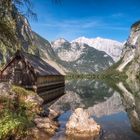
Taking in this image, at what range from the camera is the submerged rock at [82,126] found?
2547cm

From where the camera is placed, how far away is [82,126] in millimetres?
26578

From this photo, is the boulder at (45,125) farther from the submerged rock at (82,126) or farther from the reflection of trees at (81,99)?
the reflection of trees at (81,99)

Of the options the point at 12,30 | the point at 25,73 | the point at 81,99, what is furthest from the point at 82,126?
the point at 25,73

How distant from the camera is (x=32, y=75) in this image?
64312 mm

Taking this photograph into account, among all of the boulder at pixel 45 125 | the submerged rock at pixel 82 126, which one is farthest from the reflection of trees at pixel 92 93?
the boulder at pixel 45 125

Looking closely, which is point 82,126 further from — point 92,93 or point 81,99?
point 92,93

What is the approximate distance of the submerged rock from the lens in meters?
25.5

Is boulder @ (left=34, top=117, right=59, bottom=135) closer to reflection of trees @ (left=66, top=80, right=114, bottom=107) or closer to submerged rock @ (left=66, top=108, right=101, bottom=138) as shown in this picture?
submerged rock @ (left=66, top=108, right=101, bottom=138)

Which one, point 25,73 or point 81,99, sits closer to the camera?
point 81,99

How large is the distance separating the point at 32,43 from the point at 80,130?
9.50 m

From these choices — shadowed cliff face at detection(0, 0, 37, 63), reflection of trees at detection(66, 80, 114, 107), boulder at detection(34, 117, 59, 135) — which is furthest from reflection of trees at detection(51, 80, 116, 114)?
shadowed cliff face at detection(0, 0, 37, 63)

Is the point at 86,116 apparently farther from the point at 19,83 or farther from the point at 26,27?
the point at 19,83

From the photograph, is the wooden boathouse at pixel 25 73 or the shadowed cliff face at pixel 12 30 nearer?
the shadowed cliff face at pixel 12 30

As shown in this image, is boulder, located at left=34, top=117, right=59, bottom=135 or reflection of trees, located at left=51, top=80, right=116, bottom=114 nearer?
boulder, located at left=34, top=117, right=59, bottom=135
